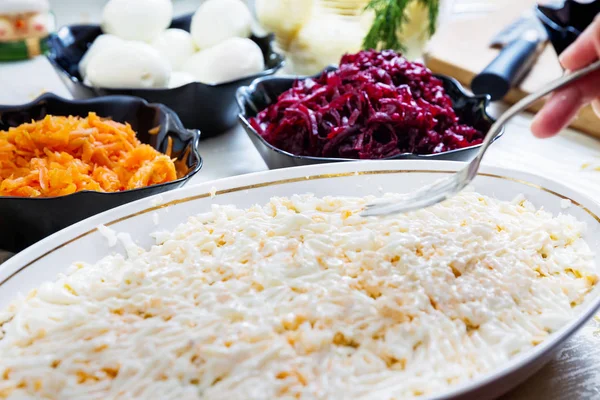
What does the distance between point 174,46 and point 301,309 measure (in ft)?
4.04

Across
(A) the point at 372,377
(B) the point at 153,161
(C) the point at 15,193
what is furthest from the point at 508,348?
(C) the point at 15,193

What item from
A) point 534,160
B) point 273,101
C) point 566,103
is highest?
point 566,103

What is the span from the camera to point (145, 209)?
1.07m

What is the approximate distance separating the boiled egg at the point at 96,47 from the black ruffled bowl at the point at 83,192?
289mm

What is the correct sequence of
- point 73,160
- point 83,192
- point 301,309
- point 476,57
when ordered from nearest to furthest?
1. point 301,309
2. point 83,192
3. point 73,160
4. point 476,57

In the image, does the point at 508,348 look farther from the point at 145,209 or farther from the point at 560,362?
the point at 145,209

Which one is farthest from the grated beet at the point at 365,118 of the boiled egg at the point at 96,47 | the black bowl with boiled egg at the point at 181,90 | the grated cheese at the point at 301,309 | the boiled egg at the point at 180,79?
the boiled egg at the point at 96,47

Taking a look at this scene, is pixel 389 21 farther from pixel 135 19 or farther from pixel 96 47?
pixel 96 47

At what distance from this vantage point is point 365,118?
4.67 feet

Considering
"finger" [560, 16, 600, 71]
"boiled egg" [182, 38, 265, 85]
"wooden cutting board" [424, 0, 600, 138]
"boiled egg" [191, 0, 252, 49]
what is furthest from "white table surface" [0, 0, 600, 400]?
"finger" [560, 16, 600, 71]

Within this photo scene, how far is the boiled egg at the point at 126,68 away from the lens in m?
1.58

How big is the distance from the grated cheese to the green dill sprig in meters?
1.06

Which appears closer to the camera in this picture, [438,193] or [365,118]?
[438,193]

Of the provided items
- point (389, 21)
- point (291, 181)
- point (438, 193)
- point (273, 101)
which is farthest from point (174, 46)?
point (438, 193)
